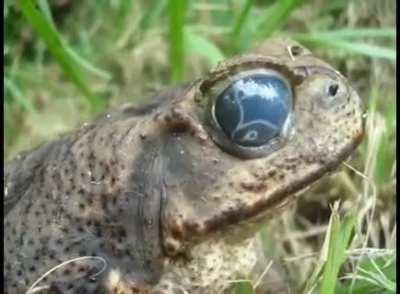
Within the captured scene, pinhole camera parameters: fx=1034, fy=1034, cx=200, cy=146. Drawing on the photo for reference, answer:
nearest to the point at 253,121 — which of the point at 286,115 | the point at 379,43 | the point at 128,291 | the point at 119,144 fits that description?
the point at 286,115

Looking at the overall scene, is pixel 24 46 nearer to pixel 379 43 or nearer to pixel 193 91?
pixel 379 43

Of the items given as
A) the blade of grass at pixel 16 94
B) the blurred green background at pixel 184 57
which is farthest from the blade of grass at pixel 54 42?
the blade of grass at pixel 16 94

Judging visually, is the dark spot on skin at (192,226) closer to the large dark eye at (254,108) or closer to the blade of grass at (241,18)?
the large dark eye at (254,108)

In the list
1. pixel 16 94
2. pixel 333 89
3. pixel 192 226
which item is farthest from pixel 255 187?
pixel 16 94

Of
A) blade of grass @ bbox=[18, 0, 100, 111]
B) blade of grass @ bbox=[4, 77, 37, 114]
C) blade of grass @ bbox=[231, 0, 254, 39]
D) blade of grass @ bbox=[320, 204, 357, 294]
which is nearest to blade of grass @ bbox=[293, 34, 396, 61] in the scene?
blade of grass @ bbox=[231, 0, 254, 39]

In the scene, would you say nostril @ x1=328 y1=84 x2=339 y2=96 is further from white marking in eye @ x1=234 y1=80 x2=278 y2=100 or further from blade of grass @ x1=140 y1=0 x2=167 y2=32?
blade of grass @ x1=140 y1=0 x2=167 y2=32

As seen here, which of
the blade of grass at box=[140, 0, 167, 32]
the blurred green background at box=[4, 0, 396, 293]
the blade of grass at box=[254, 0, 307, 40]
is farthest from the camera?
the blade of grass at box=[140, 0, 167, 32]

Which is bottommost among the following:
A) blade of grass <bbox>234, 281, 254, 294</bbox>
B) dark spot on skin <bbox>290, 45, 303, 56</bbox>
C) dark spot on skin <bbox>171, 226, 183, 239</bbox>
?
blade of grass <bbox>234, 281, 254, 294</bbox>
